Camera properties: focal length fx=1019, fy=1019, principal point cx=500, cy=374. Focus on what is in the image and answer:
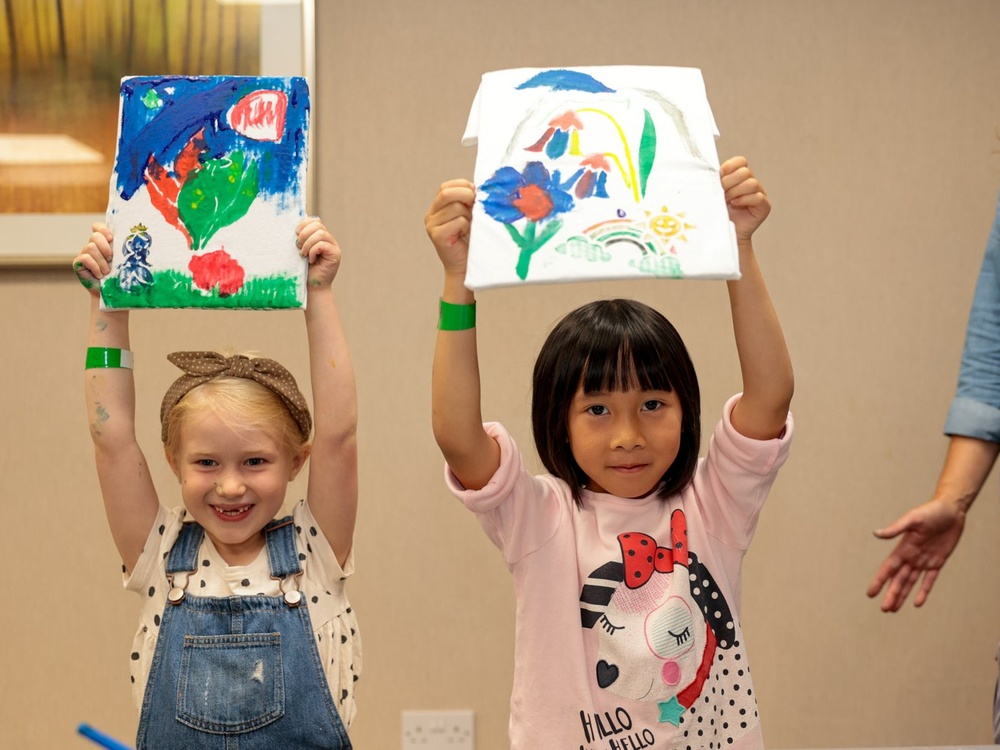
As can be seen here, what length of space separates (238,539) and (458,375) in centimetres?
33

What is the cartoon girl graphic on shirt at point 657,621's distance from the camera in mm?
1197

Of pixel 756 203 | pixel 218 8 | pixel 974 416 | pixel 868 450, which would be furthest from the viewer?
pixel 868 450

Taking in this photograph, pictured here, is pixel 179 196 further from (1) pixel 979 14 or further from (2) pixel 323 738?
(1) pixel 979 14

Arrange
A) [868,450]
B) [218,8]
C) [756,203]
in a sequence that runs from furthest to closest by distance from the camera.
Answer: [868,450] → [218,8] → [756,203]

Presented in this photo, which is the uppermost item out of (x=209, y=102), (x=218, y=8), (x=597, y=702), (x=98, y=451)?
(x=218, y=8)

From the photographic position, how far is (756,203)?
3.69 feet

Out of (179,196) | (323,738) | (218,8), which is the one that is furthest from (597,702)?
(218,8)

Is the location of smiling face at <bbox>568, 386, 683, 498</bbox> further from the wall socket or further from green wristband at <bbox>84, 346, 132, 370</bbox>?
the wall socket

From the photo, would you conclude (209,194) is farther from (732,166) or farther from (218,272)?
(732,166)

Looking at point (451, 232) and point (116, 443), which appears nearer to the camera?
point (451, 232)

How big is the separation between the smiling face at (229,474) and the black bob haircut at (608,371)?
349mm

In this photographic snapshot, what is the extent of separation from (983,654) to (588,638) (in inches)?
45.9

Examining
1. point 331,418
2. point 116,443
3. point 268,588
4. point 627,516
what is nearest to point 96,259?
point 116,443

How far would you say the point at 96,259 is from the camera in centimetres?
119
